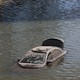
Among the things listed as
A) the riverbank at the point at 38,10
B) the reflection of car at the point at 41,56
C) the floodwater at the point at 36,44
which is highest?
the reflection of car at the point at 41,56

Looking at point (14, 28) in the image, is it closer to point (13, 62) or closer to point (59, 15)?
point (59, 15)

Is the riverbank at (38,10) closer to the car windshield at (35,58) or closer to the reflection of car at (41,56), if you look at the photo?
the reflection of car at (41,56)

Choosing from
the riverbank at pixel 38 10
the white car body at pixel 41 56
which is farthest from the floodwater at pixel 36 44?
the riverbank at pixel 38 10

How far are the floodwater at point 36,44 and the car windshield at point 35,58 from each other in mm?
499

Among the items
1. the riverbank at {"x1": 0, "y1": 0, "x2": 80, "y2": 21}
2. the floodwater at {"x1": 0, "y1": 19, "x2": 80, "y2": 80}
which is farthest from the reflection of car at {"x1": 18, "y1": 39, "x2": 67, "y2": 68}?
the riverbank at {"x1": 0, "y1": 0, "x2": 80, "y2": 21}

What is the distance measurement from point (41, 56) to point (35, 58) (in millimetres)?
479

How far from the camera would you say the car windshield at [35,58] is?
75.4 ft

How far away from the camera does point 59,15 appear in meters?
41.2

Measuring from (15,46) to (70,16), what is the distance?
13295mm

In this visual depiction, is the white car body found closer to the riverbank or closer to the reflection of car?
the reflection of car

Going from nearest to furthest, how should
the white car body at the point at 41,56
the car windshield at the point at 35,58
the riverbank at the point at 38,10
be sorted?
the white car body at the point at 41,56 < the car windshield at the point at 35,58 < the riverbank at the point at 38,10

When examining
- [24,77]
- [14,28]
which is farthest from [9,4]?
[24,77]

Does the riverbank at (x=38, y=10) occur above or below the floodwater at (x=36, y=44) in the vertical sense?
below

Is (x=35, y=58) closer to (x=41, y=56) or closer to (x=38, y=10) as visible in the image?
(x=41, y=56)
